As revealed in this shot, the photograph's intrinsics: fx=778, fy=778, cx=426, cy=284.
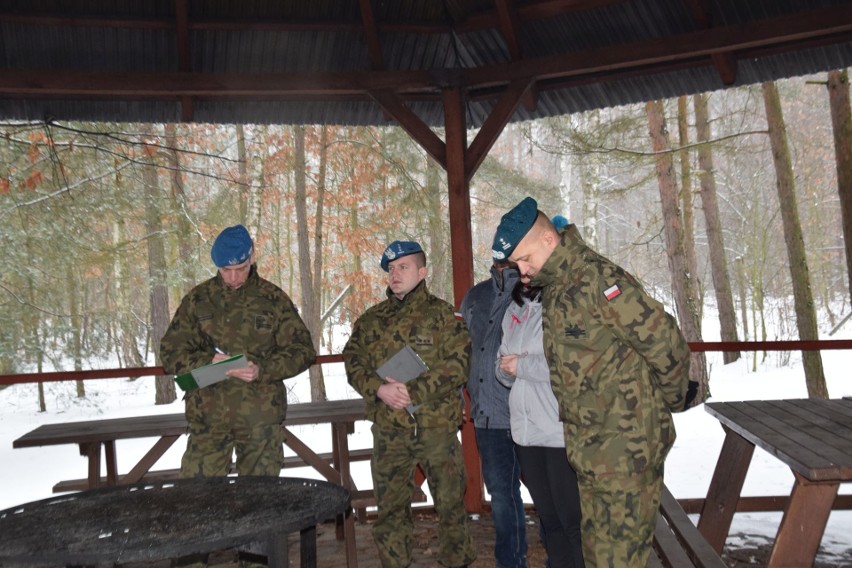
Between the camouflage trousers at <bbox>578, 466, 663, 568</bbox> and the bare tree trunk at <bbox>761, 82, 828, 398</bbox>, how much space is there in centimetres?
957

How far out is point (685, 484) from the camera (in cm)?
811

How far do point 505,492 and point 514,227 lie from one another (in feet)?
5.39

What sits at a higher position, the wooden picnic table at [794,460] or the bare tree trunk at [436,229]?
the bare tree trunk at [436,229]

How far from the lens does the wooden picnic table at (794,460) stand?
2.99m

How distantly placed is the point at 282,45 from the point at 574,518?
4101 mm

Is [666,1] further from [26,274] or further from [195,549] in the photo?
[26,274]

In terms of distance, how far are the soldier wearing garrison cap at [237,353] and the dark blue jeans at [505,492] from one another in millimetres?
1049

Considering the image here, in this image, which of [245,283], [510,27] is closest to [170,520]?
[245,283]

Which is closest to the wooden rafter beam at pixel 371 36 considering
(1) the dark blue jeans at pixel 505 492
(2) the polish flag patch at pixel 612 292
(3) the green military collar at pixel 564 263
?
(1) the dark blue jeans at pixel 505 492

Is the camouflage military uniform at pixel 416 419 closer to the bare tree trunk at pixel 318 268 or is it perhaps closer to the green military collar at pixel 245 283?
the green military collar at pixel 245 283

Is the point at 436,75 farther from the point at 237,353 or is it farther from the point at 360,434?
the point at 360,434

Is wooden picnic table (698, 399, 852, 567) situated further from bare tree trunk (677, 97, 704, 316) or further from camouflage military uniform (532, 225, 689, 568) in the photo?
bare tree trunk (677, 97, 704, 316)

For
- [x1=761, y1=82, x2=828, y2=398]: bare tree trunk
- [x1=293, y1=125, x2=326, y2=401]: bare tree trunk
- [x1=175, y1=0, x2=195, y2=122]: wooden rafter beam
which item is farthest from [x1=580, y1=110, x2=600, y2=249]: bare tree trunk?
[x1=175, y1=0, x2=195, y2=122]: wooden rafter beam

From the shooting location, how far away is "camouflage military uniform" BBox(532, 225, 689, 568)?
8.45ft
